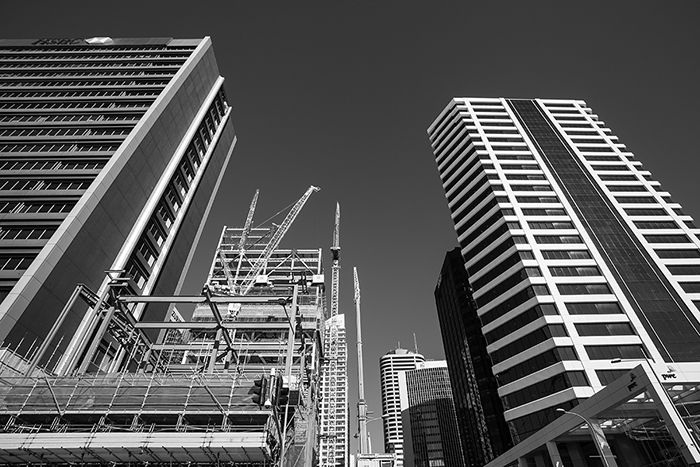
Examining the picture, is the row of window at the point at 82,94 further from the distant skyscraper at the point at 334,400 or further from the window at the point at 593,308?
the distant skyscraper at the point at 334,400

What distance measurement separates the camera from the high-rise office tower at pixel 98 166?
39.7m

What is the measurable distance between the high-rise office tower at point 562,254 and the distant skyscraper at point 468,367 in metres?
32.1

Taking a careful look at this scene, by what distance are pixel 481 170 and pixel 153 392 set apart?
59643 mm

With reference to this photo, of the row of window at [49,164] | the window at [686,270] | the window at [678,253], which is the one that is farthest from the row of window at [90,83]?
the window at [686,270]

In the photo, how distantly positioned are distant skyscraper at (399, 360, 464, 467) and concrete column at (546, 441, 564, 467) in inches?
4721

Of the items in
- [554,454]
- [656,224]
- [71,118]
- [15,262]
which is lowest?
[554,454]

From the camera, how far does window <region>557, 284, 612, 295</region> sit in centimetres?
5019

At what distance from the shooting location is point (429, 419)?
16200 cm

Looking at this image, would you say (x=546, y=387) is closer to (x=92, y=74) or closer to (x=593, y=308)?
(x=593, y=308)

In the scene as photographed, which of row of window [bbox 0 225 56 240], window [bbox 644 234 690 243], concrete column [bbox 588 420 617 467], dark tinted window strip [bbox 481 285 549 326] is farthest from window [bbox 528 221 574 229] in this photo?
row of window [bbox 0 225 56 240]

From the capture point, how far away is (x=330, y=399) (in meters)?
129

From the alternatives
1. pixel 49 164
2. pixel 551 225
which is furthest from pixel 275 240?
pixel 551 225

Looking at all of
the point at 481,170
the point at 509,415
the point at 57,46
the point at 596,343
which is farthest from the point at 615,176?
the point at 57,46

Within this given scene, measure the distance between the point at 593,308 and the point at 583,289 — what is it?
114 inches
